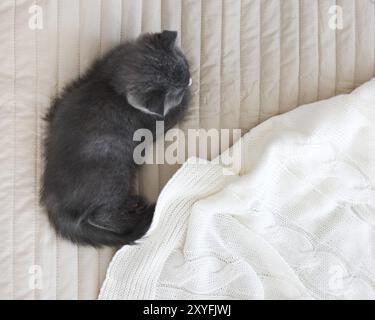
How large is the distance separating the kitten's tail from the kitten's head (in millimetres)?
242

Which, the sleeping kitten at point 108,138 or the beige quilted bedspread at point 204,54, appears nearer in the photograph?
the sleeping kitten at point 108,138

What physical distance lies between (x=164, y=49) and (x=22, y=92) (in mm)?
379

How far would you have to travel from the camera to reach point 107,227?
1.02 metres

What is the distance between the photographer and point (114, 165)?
1.02 m

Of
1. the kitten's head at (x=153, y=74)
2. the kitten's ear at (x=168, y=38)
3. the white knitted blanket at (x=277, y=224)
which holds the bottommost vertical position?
the white knitted blanket at (x=277, y=224)

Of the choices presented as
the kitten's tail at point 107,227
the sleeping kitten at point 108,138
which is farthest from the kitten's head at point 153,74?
the kitten's tail at point 107,227

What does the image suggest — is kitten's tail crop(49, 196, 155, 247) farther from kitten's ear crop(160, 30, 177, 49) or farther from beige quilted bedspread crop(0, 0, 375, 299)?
kitten's ear crop(160, 30, 177, 49)

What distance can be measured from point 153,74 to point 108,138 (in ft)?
0.58

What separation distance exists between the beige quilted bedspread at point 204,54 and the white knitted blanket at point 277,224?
104 millimetres

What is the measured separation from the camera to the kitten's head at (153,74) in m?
0.99

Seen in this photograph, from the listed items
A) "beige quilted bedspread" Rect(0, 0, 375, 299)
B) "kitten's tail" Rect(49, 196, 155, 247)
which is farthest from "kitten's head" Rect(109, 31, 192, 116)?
"kitten's tail" Rect(49, 196, 155, 247)

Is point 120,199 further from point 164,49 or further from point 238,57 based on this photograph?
point 238,57

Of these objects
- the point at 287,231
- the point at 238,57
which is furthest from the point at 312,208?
the point at 238,57

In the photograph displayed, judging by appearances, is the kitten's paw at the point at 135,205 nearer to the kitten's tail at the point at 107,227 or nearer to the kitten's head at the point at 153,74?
the kitten's tail at the point at 107,227
